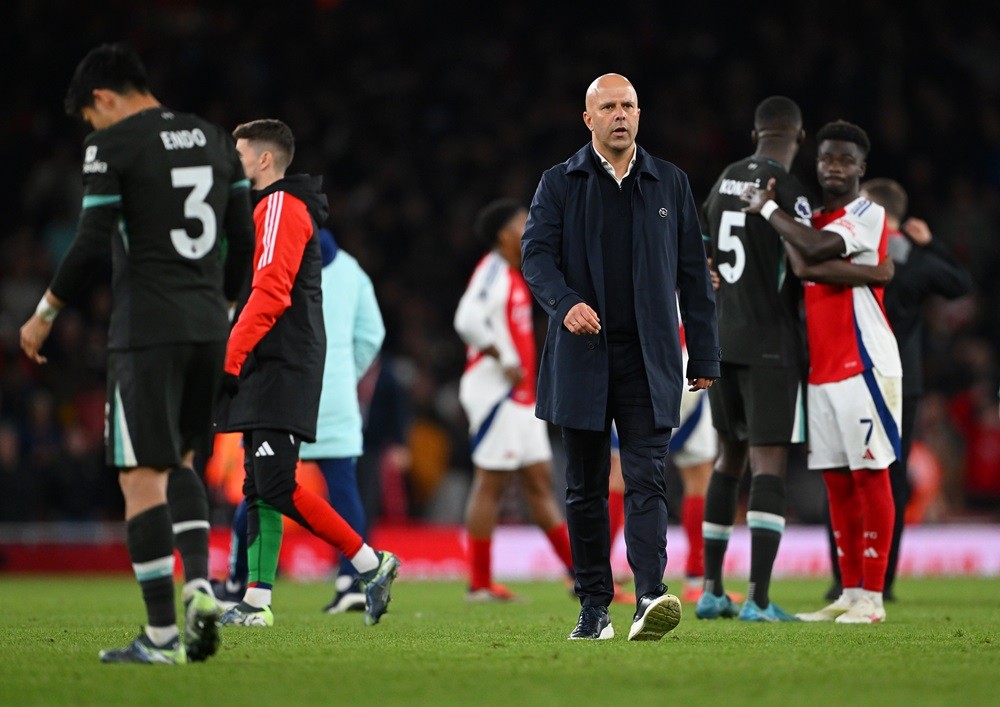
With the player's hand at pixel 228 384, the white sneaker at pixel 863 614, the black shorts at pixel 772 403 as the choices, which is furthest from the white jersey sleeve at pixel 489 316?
the player's hand at pixel 228 384

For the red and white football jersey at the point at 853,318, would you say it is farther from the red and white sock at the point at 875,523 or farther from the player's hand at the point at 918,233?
the player's hand at the point at 918,233

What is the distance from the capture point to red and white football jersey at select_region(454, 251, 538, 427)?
10.3 m

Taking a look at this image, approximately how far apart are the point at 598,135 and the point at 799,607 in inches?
156

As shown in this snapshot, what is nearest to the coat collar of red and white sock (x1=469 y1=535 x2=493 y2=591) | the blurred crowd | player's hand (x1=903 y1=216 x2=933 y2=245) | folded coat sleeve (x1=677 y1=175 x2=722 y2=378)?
folded coat sleeve (x1=677 y1=175 x2=722 y2=378)

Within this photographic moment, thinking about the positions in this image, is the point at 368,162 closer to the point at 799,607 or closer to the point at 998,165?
the point at 998,165

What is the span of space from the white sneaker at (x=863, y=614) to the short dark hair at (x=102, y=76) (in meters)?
4.39

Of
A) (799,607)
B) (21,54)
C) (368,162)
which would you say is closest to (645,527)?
(799,607)

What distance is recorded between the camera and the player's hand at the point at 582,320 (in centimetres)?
607

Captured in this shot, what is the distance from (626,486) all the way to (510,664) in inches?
48.2

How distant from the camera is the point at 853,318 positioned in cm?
782

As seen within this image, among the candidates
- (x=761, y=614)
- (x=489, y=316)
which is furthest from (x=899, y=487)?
(x=489, y=316)

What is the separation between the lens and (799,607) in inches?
364

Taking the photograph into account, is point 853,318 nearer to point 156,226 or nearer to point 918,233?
point 918,233

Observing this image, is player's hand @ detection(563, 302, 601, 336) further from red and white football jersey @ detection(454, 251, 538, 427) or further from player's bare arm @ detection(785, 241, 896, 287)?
red and white football jersey @ detection(454, 251, 538, 427)
